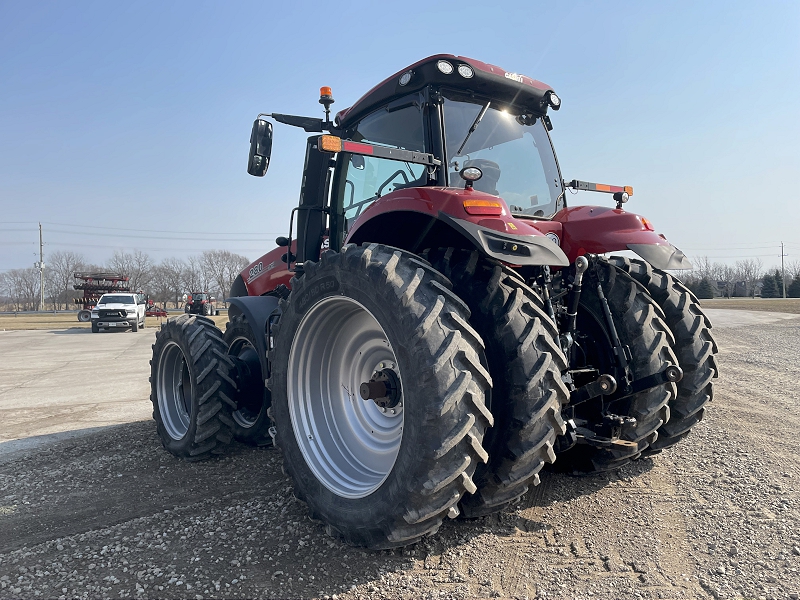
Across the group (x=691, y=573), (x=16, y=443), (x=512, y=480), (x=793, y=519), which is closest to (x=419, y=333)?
(x=512, y=480)

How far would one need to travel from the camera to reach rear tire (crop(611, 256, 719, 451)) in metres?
3.27

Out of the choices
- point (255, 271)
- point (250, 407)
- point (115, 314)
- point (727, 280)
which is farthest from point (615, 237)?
point (727, 280)

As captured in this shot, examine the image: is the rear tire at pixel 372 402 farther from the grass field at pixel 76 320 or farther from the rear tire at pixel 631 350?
the grass field at pixel 76 320

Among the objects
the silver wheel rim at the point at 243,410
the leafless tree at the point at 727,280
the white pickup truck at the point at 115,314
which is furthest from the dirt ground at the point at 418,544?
the leafless tree at the point at 727,280

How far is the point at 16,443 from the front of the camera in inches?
193

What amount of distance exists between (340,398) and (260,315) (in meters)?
1.39

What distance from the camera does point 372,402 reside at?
10.1ft

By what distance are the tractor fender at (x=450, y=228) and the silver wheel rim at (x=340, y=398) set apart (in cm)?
54

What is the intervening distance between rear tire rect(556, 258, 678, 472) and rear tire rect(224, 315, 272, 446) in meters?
2.40

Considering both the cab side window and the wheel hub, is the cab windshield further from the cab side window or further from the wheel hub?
the wheel hub

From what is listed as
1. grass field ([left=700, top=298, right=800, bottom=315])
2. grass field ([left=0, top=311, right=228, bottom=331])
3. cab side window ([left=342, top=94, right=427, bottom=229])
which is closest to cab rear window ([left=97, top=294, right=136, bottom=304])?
grass field ([left=0, top=311, right=228, bottom=331])

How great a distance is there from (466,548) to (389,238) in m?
1.78

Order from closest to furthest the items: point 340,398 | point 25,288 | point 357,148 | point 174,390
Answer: point 357,148 → point 340,398 → point 174,390 → point 25,288

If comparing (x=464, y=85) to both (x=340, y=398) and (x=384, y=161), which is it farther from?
(x=340, y=398)
